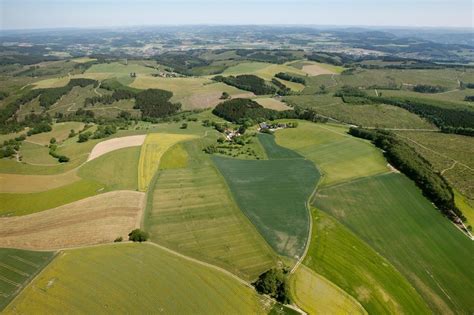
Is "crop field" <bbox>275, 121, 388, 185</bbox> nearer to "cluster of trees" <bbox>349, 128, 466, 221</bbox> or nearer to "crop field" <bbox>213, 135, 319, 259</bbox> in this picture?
"cluster of trees" <bbox>349, 128, 466, 221</bbox>

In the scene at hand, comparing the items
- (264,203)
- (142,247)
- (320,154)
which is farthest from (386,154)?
(142,247)

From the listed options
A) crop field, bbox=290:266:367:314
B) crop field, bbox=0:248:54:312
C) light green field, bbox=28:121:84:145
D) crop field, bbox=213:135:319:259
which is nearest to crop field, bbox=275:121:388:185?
crop field, bbox=213:135:319:259

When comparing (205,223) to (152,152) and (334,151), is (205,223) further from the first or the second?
(334,151)

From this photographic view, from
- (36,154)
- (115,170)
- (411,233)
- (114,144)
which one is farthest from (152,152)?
(411,233)

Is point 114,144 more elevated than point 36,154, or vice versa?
point 114,144

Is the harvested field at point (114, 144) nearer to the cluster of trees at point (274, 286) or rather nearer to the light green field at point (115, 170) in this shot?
the light green field at point (115, 170)
